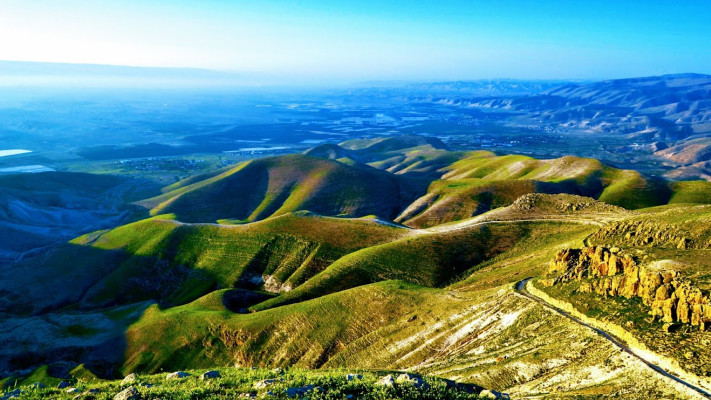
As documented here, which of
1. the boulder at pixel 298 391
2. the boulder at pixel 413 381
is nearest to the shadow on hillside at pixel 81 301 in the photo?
the boulder at pixel 298 391

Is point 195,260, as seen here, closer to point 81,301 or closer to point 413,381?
point 81,301

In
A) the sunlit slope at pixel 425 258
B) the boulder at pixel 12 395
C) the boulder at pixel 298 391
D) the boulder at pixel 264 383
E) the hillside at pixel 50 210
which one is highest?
the boulder at pixel 298 391

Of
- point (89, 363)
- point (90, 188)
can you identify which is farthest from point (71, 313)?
point (90, 188)

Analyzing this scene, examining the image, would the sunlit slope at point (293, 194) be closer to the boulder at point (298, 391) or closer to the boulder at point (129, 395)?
the boulder at point (298, 391)

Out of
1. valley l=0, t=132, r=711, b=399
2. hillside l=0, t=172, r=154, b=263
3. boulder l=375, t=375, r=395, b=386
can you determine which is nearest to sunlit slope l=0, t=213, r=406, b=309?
valley l=0, t=132, r=711, b=399

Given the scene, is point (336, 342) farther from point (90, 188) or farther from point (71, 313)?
point (90, 188)

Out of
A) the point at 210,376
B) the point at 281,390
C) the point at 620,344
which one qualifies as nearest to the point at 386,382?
the point at 281,390
